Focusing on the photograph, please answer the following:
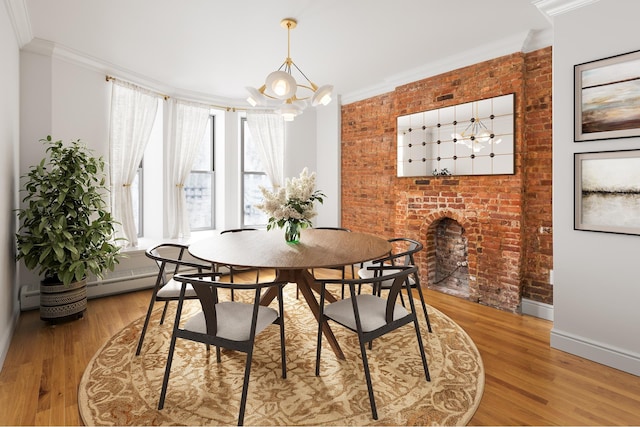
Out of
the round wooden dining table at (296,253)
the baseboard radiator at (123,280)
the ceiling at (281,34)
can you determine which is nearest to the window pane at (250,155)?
the ceiling at (281,34)

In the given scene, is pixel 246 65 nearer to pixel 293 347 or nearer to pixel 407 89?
pixel 407 89

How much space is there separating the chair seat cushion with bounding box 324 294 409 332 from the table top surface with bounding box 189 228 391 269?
29cm

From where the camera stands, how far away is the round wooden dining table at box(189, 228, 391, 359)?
2.33m

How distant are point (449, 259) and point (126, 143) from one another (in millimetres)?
4461

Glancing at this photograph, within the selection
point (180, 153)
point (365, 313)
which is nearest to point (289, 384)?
point (365, 313)

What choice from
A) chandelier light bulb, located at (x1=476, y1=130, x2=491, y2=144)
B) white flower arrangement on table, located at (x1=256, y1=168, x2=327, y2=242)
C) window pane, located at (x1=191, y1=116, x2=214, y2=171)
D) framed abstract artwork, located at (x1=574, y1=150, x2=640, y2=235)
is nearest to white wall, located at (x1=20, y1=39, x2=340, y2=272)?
window pane, located at (x1=191, y1=116, x2=214, y2=171)

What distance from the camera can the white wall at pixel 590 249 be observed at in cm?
247

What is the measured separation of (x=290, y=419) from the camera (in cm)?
195

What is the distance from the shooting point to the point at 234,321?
2.12 meters

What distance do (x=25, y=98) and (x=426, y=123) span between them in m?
4.52

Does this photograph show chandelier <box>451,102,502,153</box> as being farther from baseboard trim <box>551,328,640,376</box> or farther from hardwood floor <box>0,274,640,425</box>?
baseboard trim <box>551,328,640,376</box>

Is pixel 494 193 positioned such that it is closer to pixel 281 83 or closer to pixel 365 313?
pixel 365 313

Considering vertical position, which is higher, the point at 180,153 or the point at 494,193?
the point at 180,153

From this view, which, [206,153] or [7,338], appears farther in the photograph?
[206,153]
